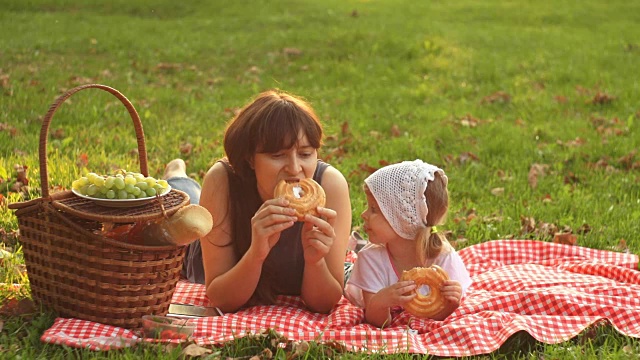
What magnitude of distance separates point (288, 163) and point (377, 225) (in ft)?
1.77

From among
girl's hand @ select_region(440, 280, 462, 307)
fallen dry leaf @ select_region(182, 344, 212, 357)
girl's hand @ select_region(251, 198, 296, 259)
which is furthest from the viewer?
girl's hand @ select_region(440, 280, 462, 307)

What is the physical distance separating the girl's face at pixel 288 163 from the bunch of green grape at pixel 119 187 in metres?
0.44

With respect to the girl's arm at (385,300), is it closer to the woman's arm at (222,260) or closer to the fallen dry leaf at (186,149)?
the woman's arm at (222,260)

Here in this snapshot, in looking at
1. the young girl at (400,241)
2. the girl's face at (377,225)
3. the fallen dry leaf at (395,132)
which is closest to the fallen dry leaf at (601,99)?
the fallen dry leaf at (395,132)

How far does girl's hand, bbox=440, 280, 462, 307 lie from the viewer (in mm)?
3783

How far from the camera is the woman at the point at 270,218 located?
12.1 ft

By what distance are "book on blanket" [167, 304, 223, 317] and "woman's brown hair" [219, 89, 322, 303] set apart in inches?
10.9

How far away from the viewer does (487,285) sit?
455 centimetres

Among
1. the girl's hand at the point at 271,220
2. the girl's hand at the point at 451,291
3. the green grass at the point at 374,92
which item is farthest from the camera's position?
the green grass at the point at 374,92

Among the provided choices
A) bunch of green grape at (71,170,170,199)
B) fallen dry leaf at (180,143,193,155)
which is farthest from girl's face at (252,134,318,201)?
fallen dry leaf at (180,143,193,155)

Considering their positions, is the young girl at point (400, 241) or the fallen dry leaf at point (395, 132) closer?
the young girl at point (400, 241)

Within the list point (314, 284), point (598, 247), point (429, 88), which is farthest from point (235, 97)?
point (314, 284)

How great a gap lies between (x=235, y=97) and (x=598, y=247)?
5.38 m

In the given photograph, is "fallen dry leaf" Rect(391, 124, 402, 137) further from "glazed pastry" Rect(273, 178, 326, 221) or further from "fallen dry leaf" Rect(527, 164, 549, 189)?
"glazed pastry" Rect(273, 178, 326, 221)
